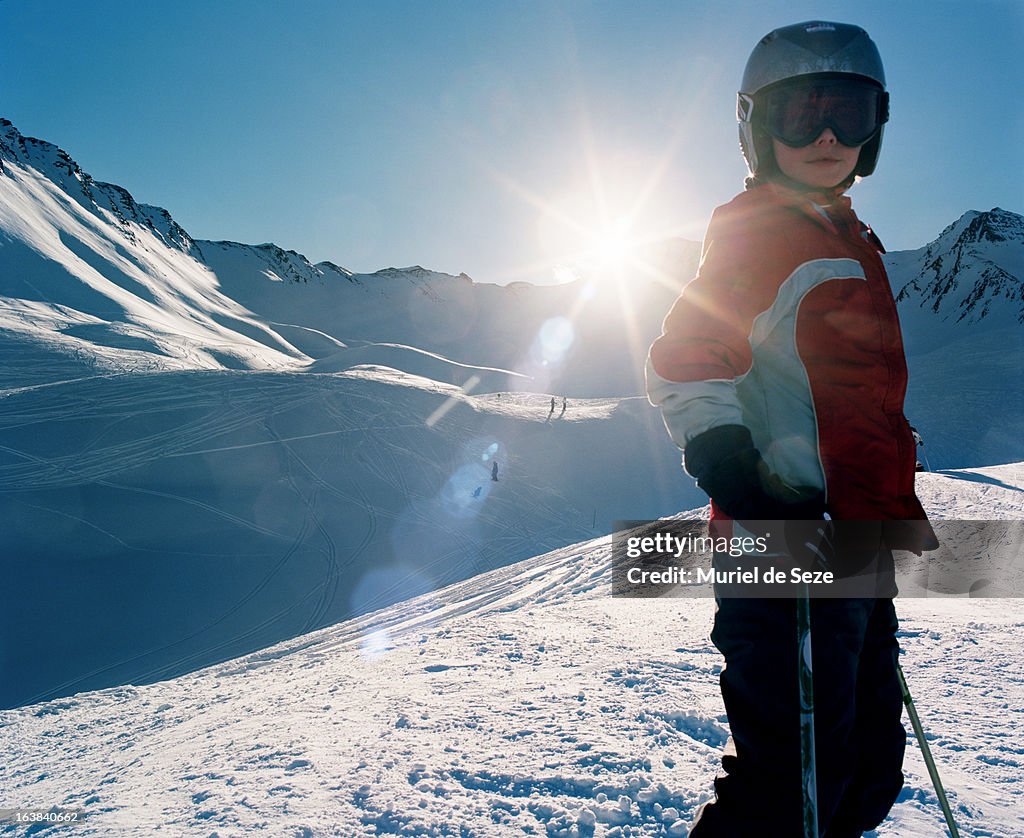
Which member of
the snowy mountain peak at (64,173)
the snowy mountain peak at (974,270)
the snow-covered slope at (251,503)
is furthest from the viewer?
the snowy mountain peak at (64,173)

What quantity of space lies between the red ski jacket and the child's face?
323 mm

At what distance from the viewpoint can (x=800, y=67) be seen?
2100 millimetres

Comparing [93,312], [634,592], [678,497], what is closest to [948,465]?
[678,497]

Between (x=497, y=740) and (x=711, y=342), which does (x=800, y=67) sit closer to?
(x=711, y=342)

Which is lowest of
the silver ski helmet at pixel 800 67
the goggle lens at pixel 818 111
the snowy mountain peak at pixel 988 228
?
the goggle lens at pixel 818 111

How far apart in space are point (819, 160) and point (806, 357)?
2.75 ft

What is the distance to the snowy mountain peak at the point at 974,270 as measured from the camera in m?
70.2

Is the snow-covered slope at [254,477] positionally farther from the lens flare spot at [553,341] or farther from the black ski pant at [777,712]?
the lens flare spot at [553,341]

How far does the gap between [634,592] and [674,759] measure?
17.2ft

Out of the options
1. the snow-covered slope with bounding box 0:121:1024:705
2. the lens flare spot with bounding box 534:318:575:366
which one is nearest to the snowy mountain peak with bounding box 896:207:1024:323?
the snow-covered slope with bounding box 0:121:1024:705

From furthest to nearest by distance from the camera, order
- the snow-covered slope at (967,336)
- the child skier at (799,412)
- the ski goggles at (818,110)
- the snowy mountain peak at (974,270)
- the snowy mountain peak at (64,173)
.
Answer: the snowy mountain peak at (64,173) → the snowy mountain peak at (974,270) → the snow-covered slope at (967,336) → the ski goggles at (818,110) → the child skier at (799,412)

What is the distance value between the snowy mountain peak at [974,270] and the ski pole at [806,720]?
3191 inches

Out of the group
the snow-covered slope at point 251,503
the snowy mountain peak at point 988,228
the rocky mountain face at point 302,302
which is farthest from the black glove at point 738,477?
the snowy mountain peak at point 988,228

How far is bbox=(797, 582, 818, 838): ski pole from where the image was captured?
1.64 meters
